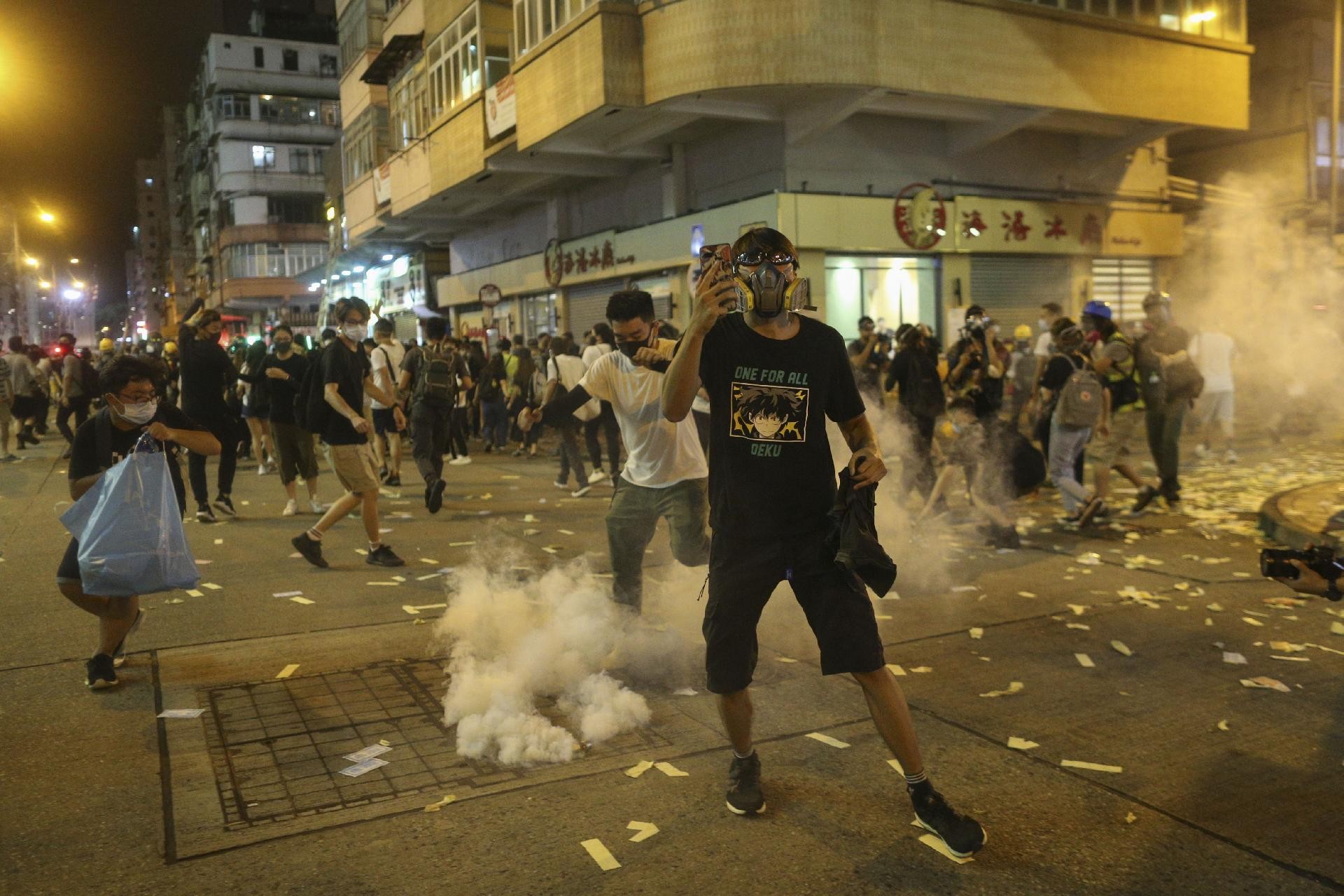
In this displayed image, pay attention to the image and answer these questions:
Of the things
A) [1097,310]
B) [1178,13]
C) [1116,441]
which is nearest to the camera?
[1097,310]

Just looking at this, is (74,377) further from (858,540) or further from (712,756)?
(858,540)

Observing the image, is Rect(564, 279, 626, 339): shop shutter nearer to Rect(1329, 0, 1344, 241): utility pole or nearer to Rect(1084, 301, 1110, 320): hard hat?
Rect(1329, 0, 1344, 241): utility pole

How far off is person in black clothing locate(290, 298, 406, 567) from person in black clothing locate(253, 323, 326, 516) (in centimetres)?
184

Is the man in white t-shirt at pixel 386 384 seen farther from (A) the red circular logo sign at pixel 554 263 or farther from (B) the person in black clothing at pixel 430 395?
(A) the red circular logo sign at pixel 554 263

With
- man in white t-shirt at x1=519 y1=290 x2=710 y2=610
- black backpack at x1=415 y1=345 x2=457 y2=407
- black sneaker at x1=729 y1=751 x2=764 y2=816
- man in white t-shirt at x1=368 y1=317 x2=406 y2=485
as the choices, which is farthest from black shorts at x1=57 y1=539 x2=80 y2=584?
black backpack at x1=415 y1=345 x2=457 y2=407

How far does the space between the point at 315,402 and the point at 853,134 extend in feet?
45.0

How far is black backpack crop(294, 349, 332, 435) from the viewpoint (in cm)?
805

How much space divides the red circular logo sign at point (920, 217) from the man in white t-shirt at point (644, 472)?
15155 millimetres

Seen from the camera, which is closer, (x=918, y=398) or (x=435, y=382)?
(x=918, y=398)

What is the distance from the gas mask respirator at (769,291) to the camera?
3.36 m

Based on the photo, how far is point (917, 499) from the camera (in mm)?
10617

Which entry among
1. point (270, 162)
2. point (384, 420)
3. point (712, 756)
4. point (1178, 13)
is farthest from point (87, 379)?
point (270, 162)

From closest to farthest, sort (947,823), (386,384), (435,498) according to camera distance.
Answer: (947,823)
(435,498)
(386,384)

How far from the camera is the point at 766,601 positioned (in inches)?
136
